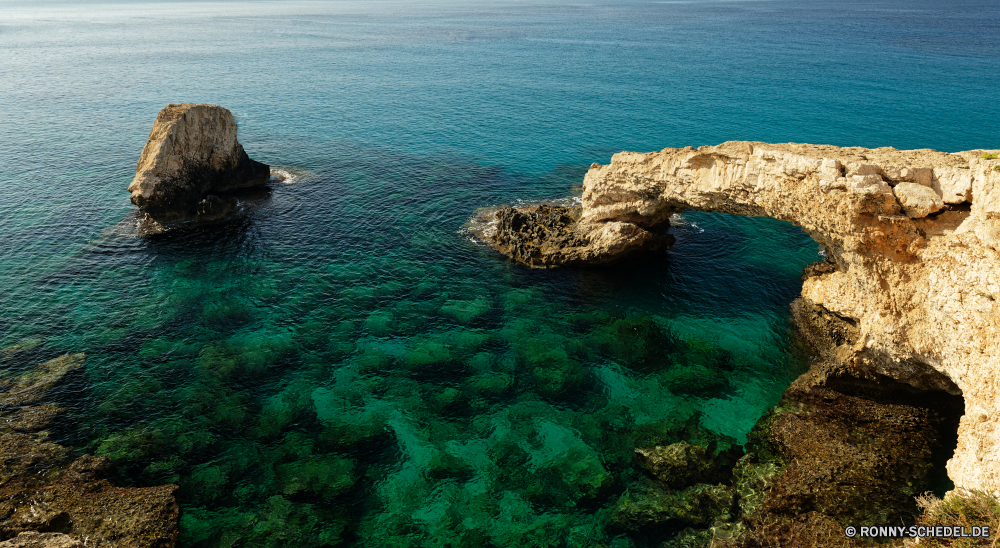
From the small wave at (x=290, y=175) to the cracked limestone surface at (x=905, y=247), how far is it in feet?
131

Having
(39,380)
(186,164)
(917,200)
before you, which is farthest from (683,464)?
(186,164)

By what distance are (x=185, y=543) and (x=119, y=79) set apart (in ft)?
346

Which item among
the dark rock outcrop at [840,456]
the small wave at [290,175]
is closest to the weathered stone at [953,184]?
the dark rock outcrop at [840,456]

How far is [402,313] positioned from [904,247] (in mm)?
26246

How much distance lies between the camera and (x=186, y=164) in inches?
1791

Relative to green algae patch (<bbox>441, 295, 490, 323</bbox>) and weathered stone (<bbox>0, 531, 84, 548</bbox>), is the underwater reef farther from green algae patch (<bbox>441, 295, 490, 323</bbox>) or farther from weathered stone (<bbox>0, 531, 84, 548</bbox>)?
weathered stone (<bbox>0, 531, 84, 548</bbox>)

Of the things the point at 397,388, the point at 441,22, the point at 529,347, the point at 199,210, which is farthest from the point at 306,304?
the point at 441,22

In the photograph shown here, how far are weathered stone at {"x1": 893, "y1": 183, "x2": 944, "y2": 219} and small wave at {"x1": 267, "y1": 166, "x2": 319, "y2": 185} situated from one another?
49.7 metres

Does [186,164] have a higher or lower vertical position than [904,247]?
lower

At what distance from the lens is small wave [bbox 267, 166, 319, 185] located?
5403 cm

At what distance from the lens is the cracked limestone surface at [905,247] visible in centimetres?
1853

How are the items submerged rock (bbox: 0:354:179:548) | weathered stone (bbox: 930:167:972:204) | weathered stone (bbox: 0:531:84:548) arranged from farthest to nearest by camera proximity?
weathered stone (bbox: 930:167:972:204) → submerged rock (bbox: 0:354:179:548) → weathered stone (bbox: 0:531:84:548)

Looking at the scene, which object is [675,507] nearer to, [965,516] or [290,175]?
[965,516]

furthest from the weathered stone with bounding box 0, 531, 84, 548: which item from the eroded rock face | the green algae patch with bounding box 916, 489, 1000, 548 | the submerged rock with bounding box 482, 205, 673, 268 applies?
the eroded rock face
